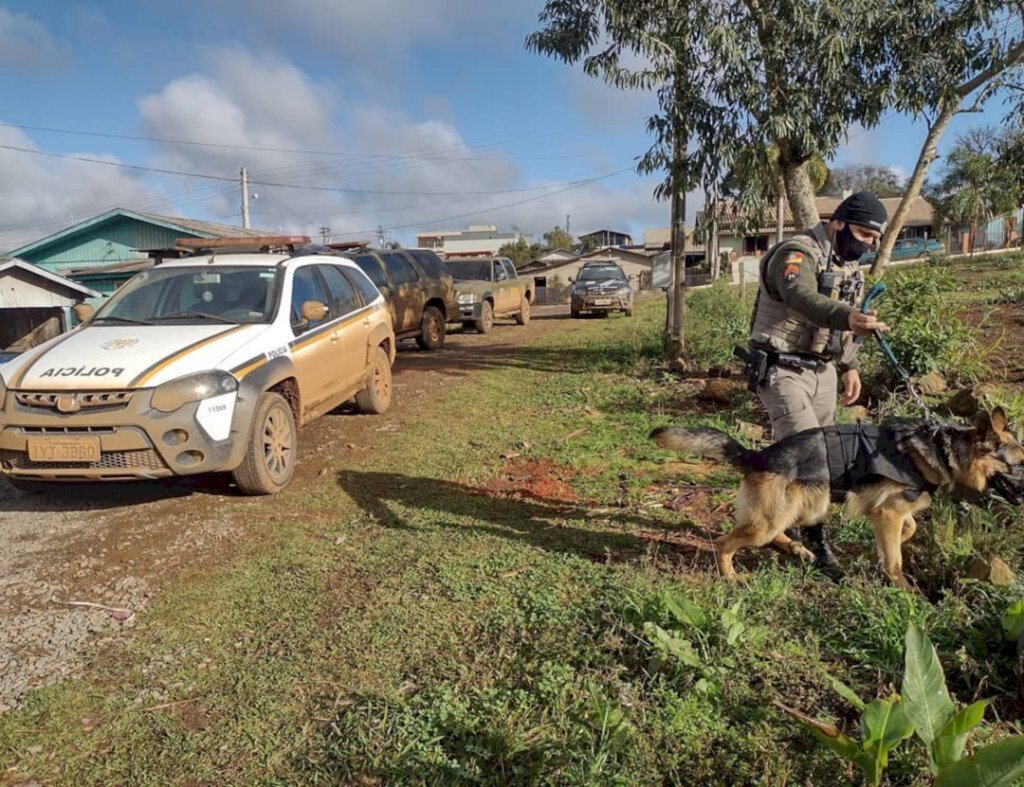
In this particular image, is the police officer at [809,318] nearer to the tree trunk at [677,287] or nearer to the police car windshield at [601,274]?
the tree trunk at [677,287]

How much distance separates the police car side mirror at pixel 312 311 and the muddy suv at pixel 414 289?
4538 mm

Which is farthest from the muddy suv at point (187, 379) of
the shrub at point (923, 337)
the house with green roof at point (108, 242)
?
the house with green roof at point (108, 242)

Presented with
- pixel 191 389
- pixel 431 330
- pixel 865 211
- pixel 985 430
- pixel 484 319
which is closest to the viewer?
pixel 985 430

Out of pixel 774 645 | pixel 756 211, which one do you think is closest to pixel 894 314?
pixel 756 211

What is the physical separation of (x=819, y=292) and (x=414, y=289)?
8792 mm

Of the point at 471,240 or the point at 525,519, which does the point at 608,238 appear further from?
the point at 525,519

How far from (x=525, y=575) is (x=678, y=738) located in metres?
1.39

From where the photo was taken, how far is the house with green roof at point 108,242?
20.7 metres

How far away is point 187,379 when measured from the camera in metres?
4.29

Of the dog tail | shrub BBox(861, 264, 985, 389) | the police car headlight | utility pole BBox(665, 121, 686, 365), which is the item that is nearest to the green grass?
the dog tail

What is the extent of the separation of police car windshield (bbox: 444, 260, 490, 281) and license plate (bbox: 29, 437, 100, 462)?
12.2 metres

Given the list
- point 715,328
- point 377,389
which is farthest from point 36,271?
point 715,328

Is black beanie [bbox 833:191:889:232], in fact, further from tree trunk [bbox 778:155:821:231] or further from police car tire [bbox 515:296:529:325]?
police car tire [bbox 515:296:529:325]

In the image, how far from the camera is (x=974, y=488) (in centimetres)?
326
